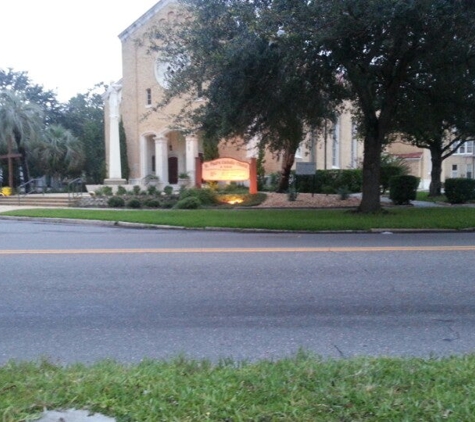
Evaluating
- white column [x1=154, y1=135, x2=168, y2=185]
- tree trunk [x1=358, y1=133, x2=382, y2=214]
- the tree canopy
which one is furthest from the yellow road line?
white column [x1=154, y1=135, x2=168, y2=185]

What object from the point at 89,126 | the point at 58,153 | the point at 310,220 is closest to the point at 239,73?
the point at 310,220

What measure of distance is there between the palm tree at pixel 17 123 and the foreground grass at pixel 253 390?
3533cm

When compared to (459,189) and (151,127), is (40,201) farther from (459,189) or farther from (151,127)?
(459,189)

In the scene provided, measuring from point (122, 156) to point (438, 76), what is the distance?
23663mm

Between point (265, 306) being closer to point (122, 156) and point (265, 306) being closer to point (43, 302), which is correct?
point (43, 302)

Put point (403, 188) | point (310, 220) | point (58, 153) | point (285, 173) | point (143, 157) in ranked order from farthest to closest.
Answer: point (58, 153) → point (143, 157) → point (285, 173) → point (403, 188) → point (310, 220)

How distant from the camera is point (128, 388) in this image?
381 cm

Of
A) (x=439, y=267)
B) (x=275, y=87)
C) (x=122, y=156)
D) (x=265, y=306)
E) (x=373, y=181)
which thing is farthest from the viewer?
(x=122, y=156)

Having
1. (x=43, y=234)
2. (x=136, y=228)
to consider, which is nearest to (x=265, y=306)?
(x=43, y=234)

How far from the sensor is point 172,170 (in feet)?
126

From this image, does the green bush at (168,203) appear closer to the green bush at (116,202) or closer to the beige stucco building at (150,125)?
the green bush at (116,202)

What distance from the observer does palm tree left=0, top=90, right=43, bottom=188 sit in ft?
121

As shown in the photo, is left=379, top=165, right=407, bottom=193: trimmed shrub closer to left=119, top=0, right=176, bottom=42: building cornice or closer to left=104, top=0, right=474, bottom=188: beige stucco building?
Result: left=104, top=0, right=474, bottom=188: beige stucco building

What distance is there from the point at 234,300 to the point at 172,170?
31596 mm
